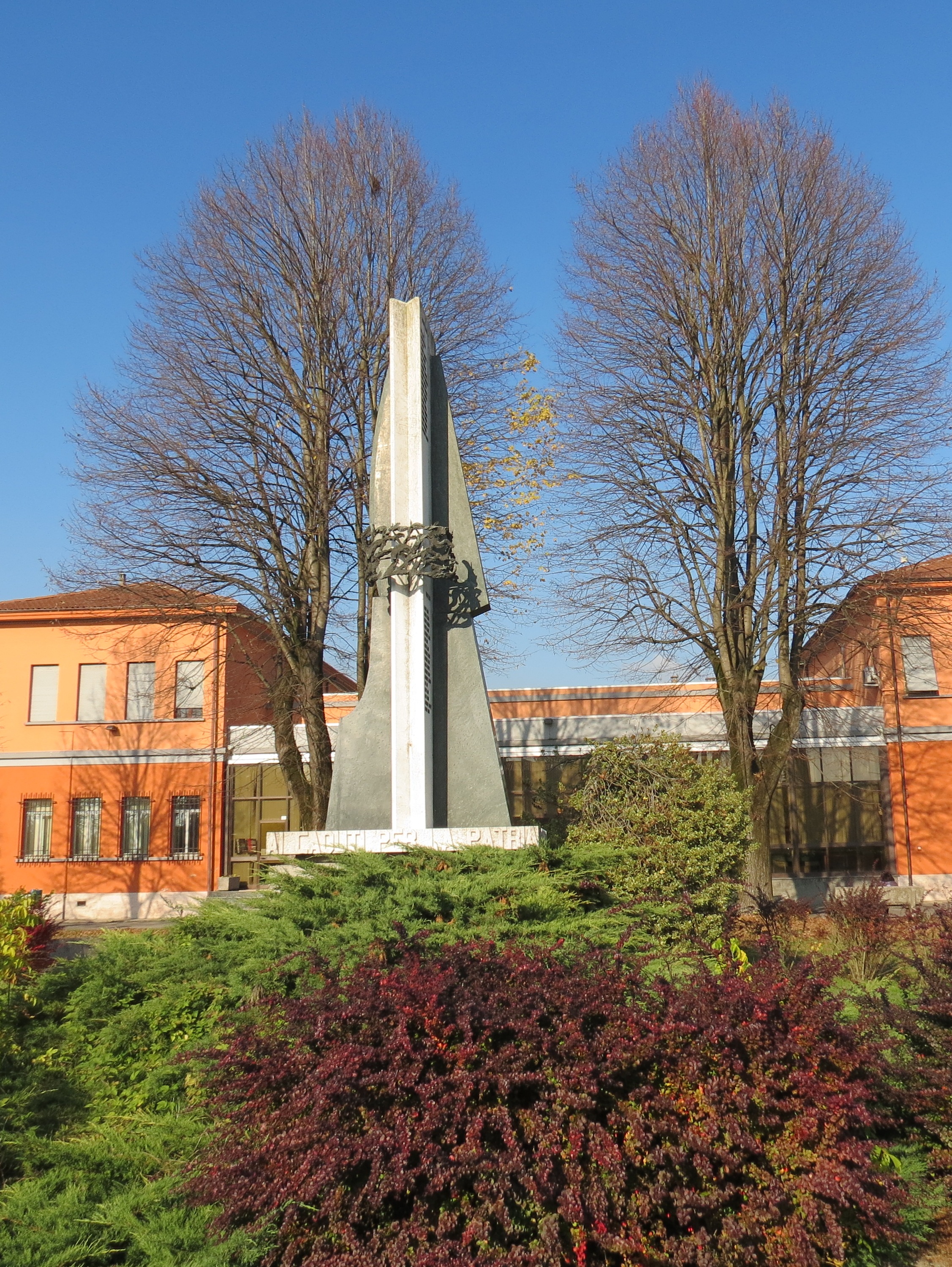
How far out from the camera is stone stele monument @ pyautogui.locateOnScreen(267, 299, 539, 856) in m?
8.42

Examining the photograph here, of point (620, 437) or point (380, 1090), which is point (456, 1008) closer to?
point (380, 1090)

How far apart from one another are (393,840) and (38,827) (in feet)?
76.1

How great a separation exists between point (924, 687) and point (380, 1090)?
2507cm

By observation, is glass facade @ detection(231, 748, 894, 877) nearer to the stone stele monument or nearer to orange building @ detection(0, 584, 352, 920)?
orange building @ detection(0, 584, 352, 920)

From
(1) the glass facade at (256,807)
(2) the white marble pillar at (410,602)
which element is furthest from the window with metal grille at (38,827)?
(2) the white marble pillar at (410,602)

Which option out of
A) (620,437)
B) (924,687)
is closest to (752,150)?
(620,437)

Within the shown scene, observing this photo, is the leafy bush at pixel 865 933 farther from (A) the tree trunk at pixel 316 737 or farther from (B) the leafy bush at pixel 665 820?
(A) the tree trunk at pixel 316 737

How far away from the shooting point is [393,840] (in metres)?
8.27

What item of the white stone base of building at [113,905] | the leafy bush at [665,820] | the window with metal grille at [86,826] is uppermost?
the leafy bush at [665,820]

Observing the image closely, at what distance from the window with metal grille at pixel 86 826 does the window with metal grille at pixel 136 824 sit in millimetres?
629

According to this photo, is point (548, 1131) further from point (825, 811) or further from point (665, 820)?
point (825, 811)

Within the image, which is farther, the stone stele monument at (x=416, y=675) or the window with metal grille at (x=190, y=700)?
the window with metal grille at (x=190, y=700)

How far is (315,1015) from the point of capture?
443 cm

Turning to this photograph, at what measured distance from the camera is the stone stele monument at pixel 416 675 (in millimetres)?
8422
